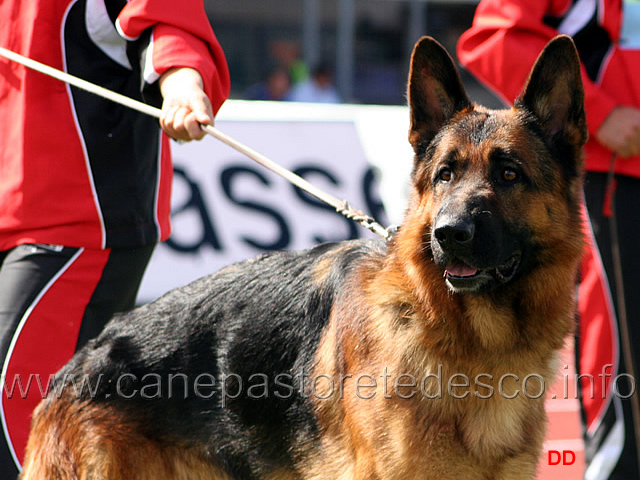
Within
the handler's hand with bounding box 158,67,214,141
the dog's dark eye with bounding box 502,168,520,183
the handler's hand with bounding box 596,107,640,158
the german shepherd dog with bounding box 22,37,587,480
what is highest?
the handler's hand with bounding box 158,67,214,141

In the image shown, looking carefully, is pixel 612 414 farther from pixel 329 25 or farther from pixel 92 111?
pixel 329 25

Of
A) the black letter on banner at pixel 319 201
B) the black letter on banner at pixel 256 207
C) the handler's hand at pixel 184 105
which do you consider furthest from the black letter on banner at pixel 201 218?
the handler's hand at pixel 184 105

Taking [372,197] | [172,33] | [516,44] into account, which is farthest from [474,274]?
[372,197]

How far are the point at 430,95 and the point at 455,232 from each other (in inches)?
24.7

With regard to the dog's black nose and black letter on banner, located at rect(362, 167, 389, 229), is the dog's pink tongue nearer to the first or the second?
the dog's black nose

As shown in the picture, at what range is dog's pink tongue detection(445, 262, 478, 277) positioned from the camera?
236 centimetres

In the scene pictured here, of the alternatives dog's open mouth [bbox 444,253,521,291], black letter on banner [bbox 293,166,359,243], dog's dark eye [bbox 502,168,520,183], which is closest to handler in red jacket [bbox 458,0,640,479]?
dog's dark eye [bbox 502,168,520,183]

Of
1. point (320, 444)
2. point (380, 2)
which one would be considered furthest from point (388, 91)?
point (320, 444)

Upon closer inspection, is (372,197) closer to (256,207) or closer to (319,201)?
(319,201)

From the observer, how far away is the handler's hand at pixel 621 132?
330 centimetres

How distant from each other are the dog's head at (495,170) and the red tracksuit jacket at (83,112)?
758 mm

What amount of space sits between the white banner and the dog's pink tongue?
3862 mm

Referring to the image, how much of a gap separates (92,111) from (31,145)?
0.24 metres

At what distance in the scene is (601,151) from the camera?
3.45m
